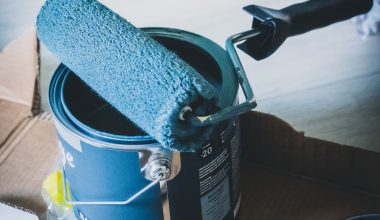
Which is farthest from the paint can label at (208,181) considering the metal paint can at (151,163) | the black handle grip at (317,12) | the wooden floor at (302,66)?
the wooden floor at (302,66)

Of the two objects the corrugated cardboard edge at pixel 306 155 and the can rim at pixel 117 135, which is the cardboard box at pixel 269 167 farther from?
the can rim at pixel 117 135

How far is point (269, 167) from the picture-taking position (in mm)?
697

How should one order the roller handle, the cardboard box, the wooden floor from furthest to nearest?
the wooden floor
the cardboard box
the roller handle

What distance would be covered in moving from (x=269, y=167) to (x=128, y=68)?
31cm

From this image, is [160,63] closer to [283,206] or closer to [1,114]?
[283,206]

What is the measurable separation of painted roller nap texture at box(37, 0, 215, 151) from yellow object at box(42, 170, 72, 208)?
19cm

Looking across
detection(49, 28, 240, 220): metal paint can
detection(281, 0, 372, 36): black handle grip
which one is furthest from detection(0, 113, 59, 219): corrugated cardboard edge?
detection(281, 0, 372, 36): black handle grip

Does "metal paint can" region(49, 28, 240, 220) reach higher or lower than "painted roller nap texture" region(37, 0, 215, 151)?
lower

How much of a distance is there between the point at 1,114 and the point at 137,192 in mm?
337

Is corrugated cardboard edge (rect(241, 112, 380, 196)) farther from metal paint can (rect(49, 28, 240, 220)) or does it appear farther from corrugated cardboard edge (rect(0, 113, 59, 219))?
corrugated cardboard edge (rect(0, 113, 59, 219))

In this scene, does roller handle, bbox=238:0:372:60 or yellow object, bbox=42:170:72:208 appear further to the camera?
yellow object, bbox=42:170:72:208

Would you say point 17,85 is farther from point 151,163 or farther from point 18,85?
point 151,163

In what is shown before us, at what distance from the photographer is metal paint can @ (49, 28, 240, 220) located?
1.57 feet

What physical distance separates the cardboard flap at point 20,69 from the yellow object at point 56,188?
0.14 meters
